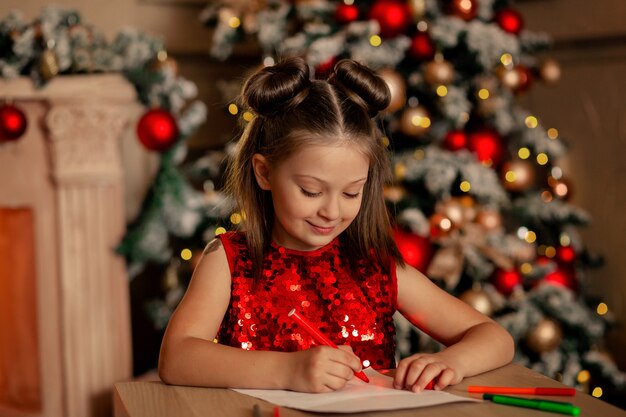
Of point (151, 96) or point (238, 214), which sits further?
point (151, 96)

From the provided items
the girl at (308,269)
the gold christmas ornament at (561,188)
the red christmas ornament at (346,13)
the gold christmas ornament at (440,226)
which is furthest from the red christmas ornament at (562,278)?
the girl at (308,269)

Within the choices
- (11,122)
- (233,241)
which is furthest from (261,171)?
(11,122)

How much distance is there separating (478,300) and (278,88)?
112cm

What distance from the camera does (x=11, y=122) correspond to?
2213mm

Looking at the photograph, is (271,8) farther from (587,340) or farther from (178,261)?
(587,340)

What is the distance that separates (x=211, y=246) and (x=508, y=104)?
144 cm

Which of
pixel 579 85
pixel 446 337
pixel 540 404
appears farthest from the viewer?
pixel 579 85

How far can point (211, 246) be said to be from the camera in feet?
4.26

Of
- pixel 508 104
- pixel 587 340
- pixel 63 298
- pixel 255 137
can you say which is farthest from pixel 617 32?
pixel 63 298

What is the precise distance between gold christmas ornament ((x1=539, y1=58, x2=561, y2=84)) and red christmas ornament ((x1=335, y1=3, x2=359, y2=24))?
642mm

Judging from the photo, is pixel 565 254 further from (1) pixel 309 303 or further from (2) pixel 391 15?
(1) pixel 309 303

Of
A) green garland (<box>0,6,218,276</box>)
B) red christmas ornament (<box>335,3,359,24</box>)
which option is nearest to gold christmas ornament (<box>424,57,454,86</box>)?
red christmas ornament (<box>335,3,359,24</box>)

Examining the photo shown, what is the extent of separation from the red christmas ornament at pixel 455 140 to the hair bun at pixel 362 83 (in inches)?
41.5

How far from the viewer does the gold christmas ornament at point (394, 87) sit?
2188mm
